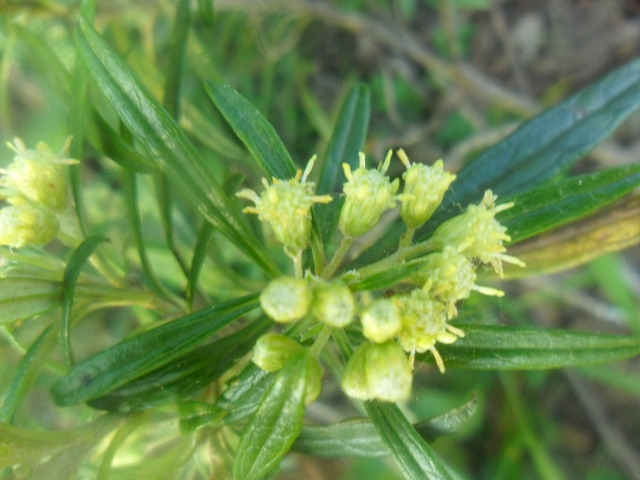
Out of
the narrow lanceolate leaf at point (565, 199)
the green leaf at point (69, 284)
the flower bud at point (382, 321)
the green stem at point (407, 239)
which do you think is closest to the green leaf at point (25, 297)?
the green leaf at point (69, 284)

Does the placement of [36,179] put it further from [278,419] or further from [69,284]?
[278,419]

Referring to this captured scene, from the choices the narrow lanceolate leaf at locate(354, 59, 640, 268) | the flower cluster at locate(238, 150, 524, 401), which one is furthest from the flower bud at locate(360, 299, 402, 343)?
the narrow lanceolate leaf at locate(354, 59, 640, 268)

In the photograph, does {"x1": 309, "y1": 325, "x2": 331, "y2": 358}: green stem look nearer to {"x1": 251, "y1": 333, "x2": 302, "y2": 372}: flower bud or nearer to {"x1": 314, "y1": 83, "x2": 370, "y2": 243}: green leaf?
{"x1": 251, "y1": 333, "x2": 302, "y2": 372}: flower bud

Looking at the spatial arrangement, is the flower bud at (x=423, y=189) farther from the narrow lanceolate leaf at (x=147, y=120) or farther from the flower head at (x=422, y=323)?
the narrow lanceolate leaf at (x=147, y=120)

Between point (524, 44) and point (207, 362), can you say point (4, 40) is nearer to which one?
point (207, 362)

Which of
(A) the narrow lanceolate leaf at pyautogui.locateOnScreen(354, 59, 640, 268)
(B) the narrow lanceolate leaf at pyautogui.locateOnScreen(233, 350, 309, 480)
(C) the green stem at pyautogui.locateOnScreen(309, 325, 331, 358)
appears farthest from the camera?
(A) the narrow lanceolate leaf at pyautogui.locateOnScreen(354, 59, 640, 268)

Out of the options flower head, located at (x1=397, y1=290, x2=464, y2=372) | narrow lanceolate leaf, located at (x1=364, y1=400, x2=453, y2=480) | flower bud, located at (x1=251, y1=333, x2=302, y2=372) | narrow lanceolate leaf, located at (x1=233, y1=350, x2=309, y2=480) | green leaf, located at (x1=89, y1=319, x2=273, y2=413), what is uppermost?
green leaf, located at (x1=89, y1=319, x2=273, y2=413)
